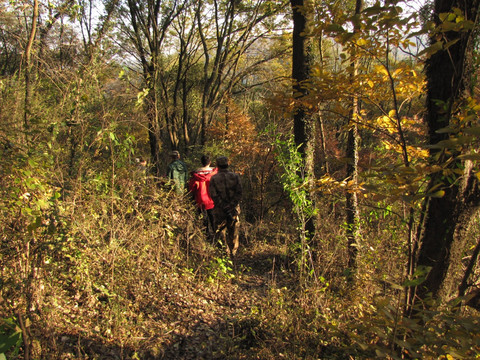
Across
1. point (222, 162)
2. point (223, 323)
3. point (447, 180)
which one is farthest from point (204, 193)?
point (447, 180)

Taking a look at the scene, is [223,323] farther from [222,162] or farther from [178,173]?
[178,173]

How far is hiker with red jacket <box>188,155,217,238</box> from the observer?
5.74 metres

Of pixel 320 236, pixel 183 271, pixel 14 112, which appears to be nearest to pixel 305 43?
pixel 320 236

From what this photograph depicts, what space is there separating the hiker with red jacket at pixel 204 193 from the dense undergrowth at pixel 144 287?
707 mm

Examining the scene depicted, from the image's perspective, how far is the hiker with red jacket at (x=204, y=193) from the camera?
5742 mm

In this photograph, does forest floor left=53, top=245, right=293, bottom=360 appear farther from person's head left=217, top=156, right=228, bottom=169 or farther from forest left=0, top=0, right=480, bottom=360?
person's head left=217, top=156, right=228, bottom=169

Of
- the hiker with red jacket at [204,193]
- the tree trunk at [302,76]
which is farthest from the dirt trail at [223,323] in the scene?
the tree trunk at [302,76]

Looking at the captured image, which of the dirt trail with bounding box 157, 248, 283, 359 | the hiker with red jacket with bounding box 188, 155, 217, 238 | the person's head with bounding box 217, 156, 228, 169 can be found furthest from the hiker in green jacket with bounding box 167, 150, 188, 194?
the dirt trail with bounding box 157, 248, 283, 359

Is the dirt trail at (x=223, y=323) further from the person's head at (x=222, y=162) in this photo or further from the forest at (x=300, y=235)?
the person's head at (x=222, y=162)

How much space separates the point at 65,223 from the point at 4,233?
70cm

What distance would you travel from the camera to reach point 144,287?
4.11 metres

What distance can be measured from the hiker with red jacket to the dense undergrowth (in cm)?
71

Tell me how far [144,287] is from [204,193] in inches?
85.5

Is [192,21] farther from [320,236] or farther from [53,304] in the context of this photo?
[53,304]
